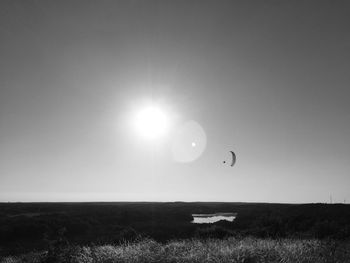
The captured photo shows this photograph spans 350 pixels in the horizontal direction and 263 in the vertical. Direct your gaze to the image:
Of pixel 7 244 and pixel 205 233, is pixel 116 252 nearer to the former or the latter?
pixel 205 233

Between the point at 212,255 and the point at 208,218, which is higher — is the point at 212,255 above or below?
below

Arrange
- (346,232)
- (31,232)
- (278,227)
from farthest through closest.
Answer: (31,232) < (278,227) < (346,232)

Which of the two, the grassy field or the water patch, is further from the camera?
the water patch

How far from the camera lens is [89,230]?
1838 inches

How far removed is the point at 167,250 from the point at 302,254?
442 centimetres

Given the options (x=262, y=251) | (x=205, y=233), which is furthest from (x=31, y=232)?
(x=262, y=251)

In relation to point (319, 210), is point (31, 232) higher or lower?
lower

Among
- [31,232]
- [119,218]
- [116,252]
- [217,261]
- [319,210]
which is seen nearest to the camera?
[217,261]

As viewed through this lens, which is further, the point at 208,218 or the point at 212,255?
the point at 208,218

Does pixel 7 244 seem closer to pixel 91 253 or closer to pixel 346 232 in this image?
pixel 91 253

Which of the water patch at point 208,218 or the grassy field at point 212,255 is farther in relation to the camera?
the water patch at point 208,218

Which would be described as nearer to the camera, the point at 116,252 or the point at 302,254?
the point at 302,254

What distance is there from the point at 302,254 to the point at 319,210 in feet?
116

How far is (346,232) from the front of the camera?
22938 mm
